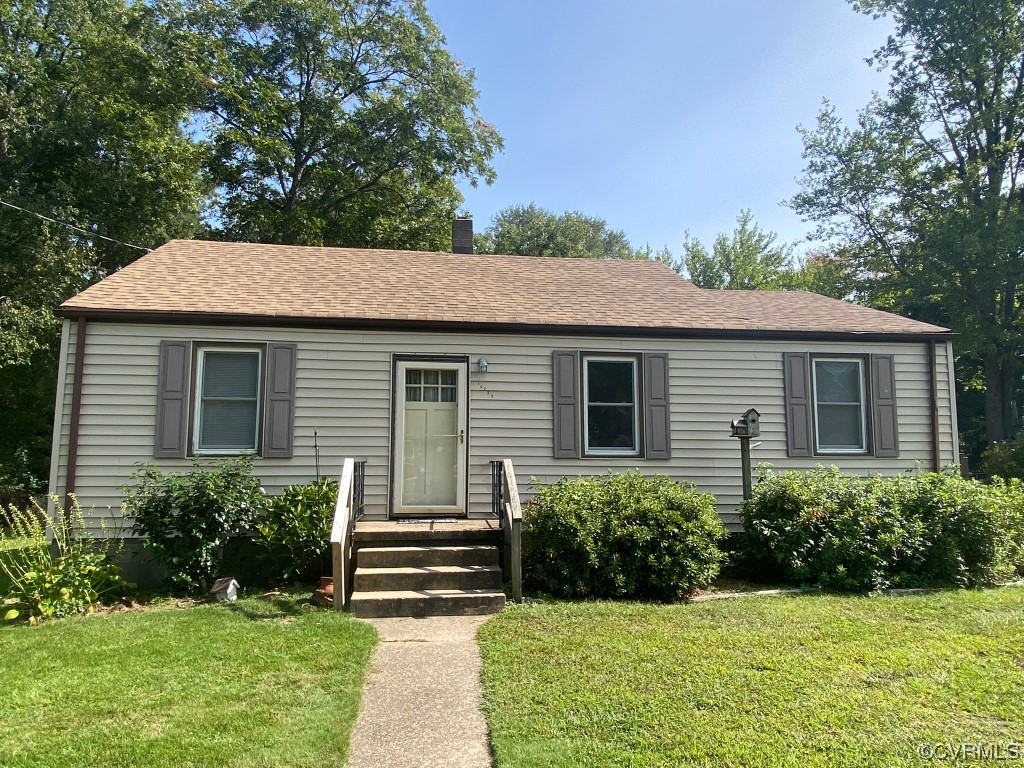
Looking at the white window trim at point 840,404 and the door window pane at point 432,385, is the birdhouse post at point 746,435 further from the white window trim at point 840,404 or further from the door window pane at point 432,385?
the door window pane at point 432,385

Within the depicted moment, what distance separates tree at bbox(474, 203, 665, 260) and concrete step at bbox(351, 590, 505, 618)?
21697 millimetres

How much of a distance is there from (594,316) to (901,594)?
15.3 feet

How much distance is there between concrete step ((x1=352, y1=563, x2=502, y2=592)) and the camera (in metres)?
5.87

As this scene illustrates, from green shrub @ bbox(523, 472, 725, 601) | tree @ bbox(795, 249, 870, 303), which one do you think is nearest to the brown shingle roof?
green shrub @ bbox(523, 472, 725, 601)

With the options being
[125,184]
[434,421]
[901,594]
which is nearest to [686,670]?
[901,594]

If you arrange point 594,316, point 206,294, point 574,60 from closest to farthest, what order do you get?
point 206,294 < point 594,316 < point 574,60

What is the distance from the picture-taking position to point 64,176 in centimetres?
1564

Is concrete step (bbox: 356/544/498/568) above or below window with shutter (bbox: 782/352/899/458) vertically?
below

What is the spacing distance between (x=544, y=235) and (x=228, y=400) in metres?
24.3

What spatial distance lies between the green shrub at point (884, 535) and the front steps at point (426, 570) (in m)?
3.15

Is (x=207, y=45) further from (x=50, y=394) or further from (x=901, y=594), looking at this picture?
(x=901, y=594)

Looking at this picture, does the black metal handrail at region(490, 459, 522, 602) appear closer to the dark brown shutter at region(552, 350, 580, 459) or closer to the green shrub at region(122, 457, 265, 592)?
the dark brown shutter at region(552, 350, 580, 459)

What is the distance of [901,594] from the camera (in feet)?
20.0

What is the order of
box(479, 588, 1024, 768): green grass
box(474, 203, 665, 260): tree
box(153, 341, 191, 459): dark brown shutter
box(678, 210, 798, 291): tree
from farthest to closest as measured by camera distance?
box(474, 203, 665, 260): tree → box(678, 210, 798, 291): tree → box(153, 341, 191, 459): dark brown shutter → box(479, 588, 1024, 768): green grass
